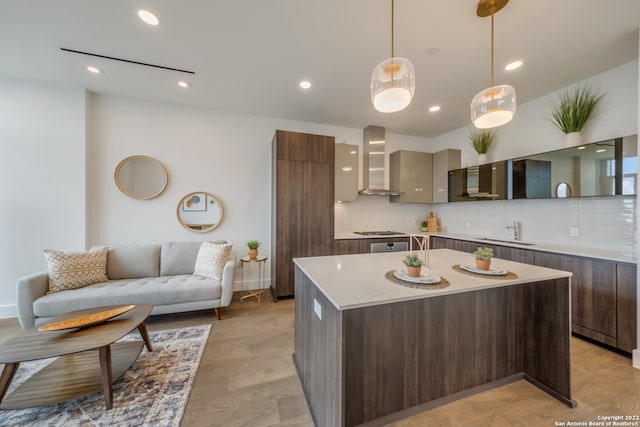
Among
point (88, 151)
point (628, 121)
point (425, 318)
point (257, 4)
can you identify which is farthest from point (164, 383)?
point (628, 121)

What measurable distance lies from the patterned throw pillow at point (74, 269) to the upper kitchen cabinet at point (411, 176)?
456 cm

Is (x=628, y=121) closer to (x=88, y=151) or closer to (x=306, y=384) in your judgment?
(x=306, y=384)

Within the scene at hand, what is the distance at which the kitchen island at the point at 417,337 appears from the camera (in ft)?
4.02

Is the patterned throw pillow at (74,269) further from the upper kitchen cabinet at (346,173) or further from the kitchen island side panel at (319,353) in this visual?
the upper kitchen cabinet at (346,173)

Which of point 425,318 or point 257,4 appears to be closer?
point 425,318

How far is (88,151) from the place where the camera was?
306 centimetres

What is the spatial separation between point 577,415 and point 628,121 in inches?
112

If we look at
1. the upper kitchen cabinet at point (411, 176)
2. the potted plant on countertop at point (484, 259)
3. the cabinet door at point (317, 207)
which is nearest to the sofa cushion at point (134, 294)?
the cabinet door at point (317, 207)

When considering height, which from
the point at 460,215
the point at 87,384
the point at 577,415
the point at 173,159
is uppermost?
the point at 173,159

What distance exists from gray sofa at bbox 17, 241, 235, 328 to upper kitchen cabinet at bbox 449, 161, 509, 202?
12.5ft

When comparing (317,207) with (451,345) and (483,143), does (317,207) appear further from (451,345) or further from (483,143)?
(483,143)

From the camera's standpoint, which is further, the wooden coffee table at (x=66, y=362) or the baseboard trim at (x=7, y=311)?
the baseboard trim at (x=7, y=311)

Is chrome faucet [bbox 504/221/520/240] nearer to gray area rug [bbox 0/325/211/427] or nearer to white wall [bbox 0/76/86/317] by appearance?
gray area rug [bbox 0/325/211/427]

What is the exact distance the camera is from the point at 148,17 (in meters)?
1.84
